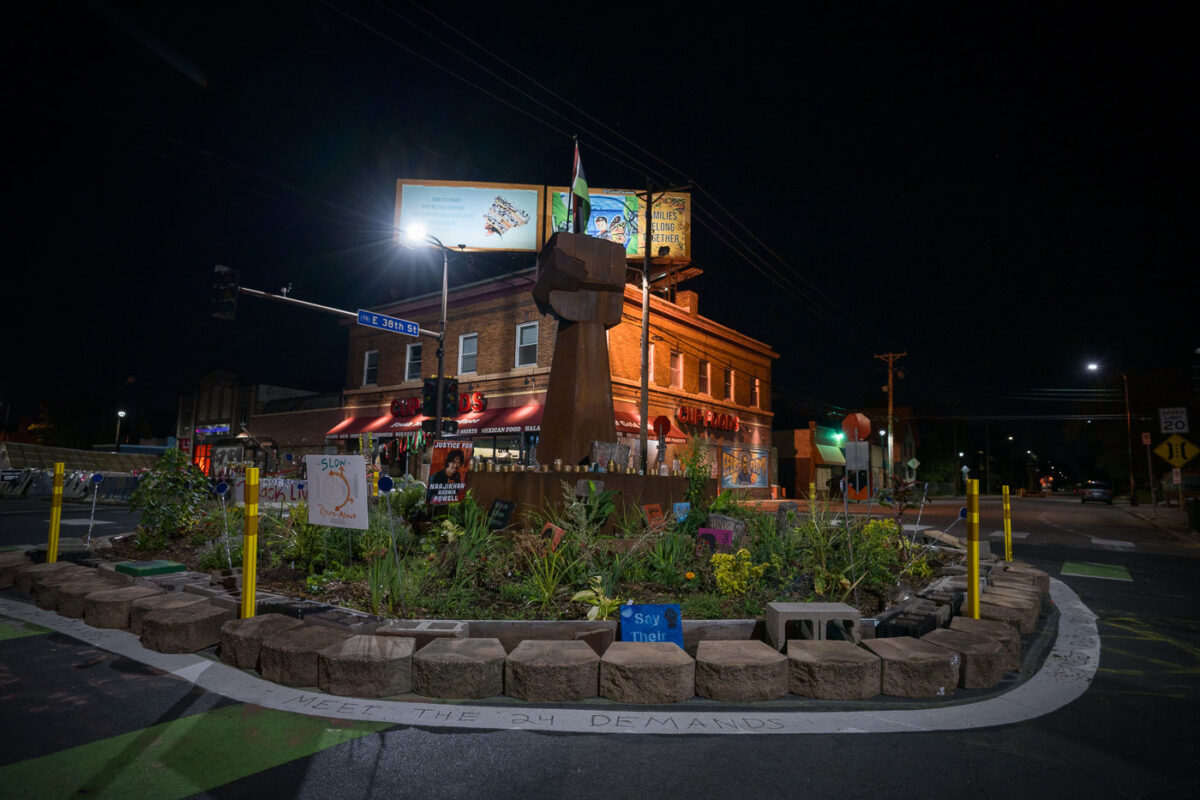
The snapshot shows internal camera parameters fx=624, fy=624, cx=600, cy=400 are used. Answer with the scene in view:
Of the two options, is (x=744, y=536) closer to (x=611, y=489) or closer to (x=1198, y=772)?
(x=611, y=489)

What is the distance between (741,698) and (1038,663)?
9.65ft

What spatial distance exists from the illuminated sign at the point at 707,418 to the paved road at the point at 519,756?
24.1m

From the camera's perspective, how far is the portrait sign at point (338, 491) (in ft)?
18.8

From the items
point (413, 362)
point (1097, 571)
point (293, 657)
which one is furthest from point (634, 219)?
point (293, 657)

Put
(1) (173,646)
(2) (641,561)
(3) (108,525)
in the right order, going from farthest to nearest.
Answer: (3) (108,525) < (2) (641,561) < (1) (173,646)

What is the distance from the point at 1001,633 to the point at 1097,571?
8.59 m

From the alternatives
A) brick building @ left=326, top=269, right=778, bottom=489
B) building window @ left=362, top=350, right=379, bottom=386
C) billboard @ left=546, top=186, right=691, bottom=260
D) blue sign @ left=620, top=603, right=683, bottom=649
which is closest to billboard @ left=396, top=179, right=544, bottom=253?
billboard @ left=546, top=186, right=691, bottom=260

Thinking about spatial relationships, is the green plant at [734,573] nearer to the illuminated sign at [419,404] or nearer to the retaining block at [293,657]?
the retaining block at [293,657]

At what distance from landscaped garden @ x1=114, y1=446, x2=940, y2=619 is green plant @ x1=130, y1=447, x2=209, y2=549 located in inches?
1.3

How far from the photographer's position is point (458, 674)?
4070 millimetres

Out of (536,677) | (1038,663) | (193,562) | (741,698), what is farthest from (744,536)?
(193,562)

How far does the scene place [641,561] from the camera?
6762 mm

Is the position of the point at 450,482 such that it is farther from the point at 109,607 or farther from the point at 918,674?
the point at 918,674

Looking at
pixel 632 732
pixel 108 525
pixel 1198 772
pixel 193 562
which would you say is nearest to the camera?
pixel 1198 772
